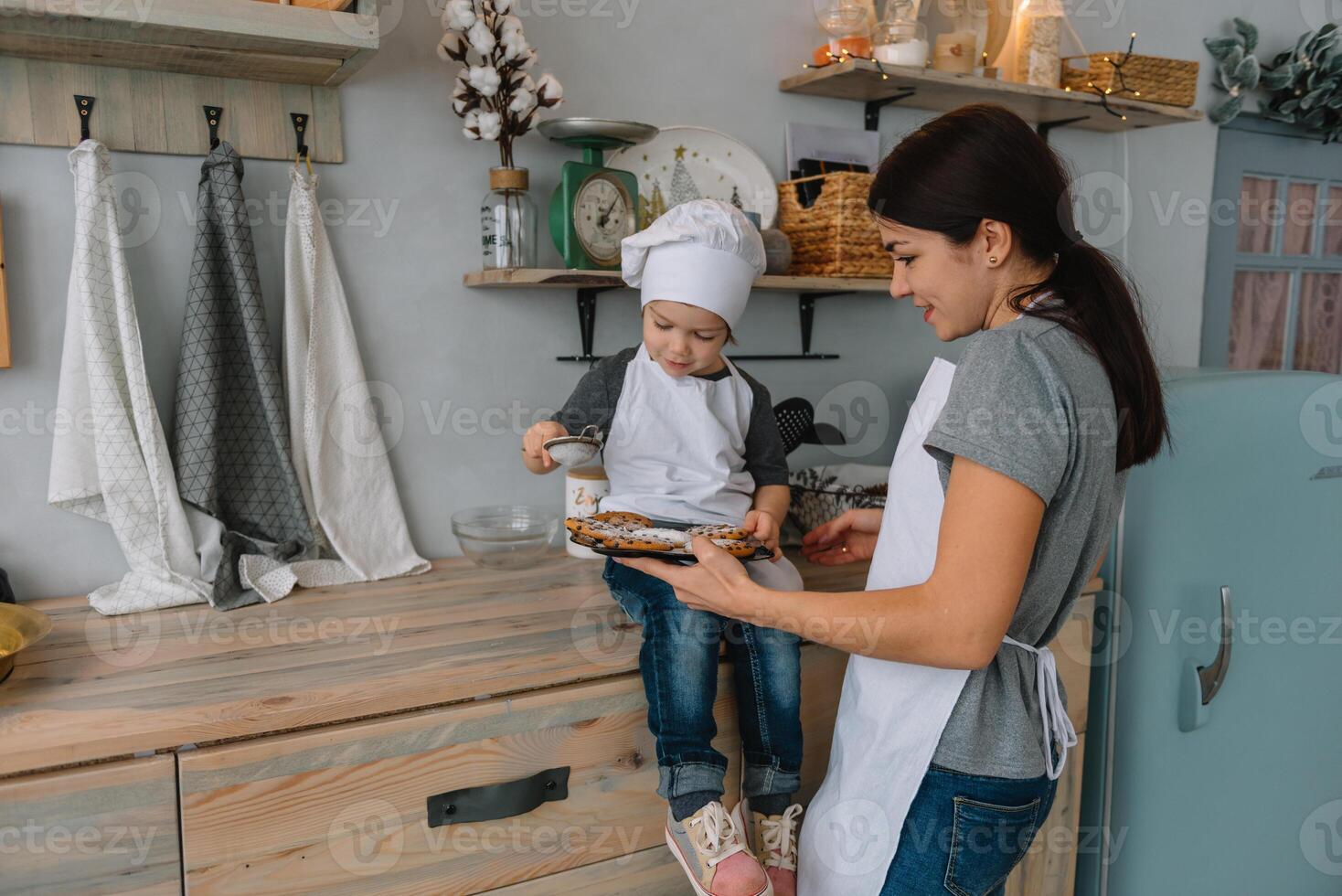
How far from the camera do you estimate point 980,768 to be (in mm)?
1115

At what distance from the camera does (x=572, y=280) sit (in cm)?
168

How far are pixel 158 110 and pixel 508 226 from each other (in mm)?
566

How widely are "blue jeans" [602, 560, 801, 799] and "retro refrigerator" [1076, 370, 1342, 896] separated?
0.71 meters

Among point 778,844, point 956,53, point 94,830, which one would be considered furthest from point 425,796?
point 956,53

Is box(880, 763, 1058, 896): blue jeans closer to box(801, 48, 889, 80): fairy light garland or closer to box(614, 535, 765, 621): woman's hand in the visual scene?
box(614, 535, 765, 621): woman's hand

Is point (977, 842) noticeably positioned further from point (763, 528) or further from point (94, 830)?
point (94, 830)

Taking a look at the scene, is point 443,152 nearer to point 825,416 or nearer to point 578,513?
point 578,513

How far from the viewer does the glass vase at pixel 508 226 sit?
171cm

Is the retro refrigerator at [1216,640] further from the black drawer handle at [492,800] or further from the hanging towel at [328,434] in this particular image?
the hanging towel at [328,434]

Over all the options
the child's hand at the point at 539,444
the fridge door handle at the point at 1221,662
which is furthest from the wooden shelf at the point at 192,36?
the fridge door handle at the point at 1221,662

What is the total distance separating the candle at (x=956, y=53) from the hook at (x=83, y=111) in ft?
5.15

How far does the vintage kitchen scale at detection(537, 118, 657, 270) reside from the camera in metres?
1.70

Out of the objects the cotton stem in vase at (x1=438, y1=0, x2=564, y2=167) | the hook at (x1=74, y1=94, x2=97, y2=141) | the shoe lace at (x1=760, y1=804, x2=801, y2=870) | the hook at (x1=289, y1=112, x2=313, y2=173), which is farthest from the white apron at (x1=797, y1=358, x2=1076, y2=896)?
the hook at (x1=74, y1=94, x2=97, y2=141)

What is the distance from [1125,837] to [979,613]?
113cm
